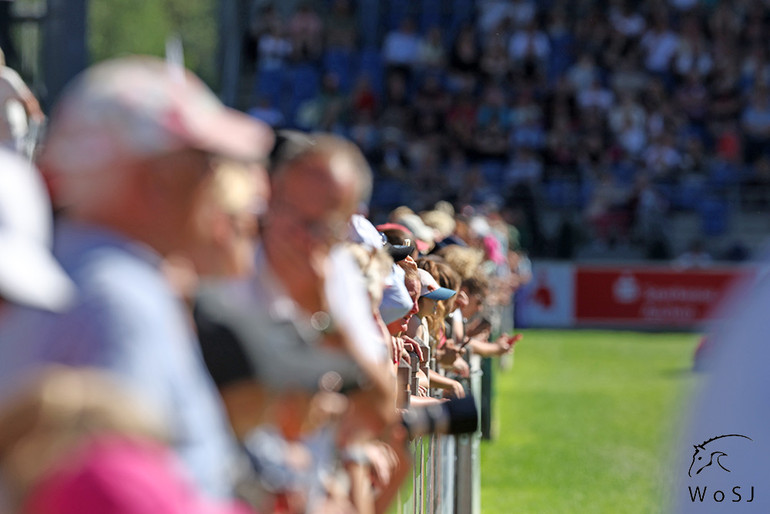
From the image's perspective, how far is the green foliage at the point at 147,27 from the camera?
73.4 meters

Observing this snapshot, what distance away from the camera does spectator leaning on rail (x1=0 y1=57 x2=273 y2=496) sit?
7.04 feet

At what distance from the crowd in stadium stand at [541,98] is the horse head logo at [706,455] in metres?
23.9

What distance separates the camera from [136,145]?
2.34 meters

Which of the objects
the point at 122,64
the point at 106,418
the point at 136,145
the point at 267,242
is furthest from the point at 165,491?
the point at 267,242

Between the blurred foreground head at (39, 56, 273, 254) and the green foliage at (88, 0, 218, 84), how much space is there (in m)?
69.5

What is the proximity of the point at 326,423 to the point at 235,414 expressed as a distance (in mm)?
517

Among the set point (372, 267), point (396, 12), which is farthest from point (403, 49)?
point (372, 267)

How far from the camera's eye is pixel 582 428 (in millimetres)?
13922

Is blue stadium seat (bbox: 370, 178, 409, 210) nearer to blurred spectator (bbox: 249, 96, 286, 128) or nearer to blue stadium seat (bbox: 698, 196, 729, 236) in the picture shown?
blurred spectator (bbox: 249, 96, 286, 128)

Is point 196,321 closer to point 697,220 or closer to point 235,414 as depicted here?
point 235,414

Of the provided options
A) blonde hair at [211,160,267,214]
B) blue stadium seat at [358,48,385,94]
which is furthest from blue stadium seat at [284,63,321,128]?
blonde hair at [211,160,267,214]

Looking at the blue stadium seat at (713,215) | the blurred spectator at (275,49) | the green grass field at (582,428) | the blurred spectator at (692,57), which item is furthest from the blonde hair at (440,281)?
the blurred spectator at (692,57)

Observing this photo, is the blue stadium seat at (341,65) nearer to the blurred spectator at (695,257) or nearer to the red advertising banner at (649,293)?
the red advertising banner at (649,293)

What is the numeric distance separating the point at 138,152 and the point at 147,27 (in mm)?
75170
